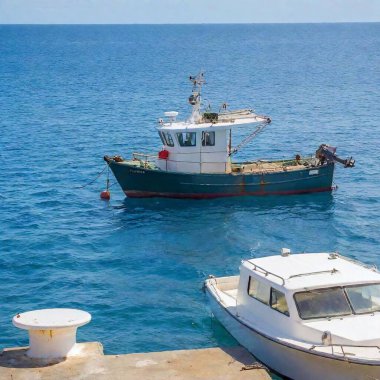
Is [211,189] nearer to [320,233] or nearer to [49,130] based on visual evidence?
[320,233]

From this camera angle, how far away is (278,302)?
60.8ft

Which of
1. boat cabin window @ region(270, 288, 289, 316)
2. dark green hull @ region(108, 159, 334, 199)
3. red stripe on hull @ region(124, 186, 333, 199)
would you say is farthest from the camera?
red stripe on hull @ region(124, 186, 333, 199)

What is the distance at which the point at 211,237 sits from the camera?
107 feet

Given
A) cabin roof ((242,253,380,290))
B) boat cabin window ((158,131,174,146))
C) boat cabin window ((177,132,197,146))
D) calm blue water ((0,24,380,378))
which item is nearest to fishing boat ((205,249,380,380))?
cabin roof ((242,253,380,290))

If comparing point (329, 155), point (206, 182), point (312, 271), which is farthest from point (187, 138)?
point (312, 271)

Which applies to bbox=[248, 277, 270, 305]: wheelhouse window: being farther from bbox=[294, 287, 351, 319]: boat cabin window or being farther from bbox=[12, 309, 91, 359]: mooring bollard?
bbox=[12, 309, 91, 359]: mooring bollard

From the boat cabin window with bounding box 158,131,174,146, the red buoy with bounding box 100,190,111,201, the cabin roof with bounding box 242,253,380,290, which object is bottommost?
the red buoy with bounding box 100,190,111,201

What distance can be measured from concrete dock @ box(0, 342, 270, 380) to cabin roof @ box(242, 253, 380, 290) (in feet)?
7.07

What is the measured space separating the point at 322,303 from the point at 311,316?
1.39 feet

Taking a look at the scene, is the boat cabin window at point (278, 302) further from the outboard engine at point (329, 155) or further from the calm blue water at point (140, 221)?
the outboard engine at point (329, 155)

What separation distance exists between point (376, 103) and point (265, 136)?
24.1 metres

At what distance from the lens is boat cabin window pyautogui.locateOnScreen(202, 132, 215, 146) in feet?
120

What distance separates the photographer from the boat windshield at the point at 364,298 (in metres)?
18.0

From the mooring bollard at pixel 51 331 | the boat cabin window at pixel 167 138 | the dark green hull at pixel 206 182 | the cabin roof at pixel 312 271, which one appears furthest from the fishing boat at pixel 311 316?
the boat cabin window at pixel 167 138
